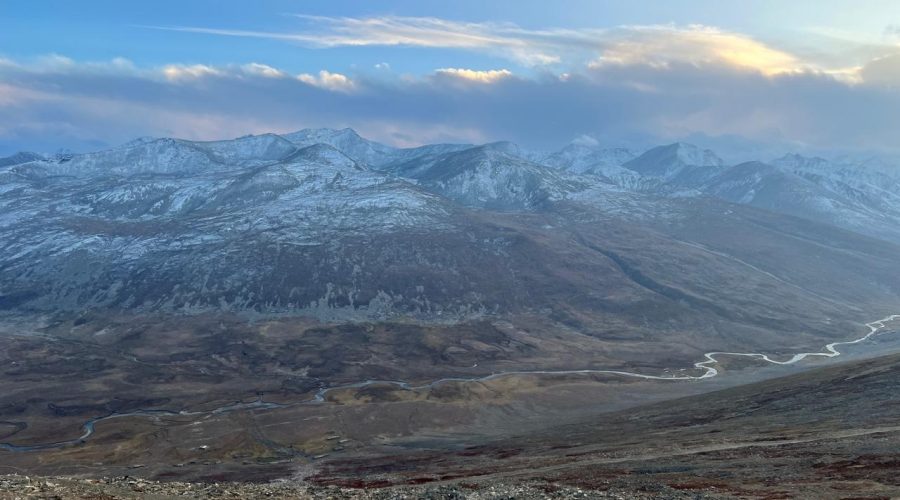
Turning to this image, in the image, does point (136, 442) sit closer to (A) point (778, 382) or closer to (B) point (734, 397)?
(B) point (734, 397)

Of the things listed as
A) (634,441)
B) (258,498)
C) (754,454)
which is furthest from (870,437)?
(258,498)

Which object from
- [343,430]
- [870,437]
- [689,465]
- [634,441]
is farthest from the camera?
[343,430]

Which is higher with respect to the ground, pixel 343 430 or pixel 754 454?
pixel 754 454

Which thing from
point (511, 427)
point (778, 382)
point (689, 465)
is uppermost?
point (689, 465)

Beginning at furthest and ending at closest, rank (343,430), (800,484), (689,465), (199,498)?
(343,430), (689,465), (800,484), (199,498)

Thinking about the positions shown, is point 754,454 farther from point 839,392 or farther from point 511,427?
point 511,427

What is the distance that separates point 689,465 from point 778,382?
113m

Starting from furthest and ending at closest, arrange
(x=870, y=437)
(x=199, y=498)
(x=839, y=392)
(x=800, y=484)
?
(x=839, y=392) < (x=870, y=437) < (x=800, y=484) < (x=199, y=498)

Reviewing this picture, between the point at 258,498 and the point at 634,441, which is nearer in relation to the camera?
the point at 258,498

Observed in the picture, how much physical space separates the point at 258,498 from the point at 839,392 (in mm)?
122917

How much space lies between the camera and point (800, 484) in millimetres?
64250

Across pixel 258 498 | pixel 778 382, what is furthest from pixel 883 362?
pixel 258 498

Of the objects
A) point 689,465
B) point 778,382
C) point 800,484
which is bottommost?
point 778,382

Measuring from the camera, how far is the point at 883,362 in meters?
163
